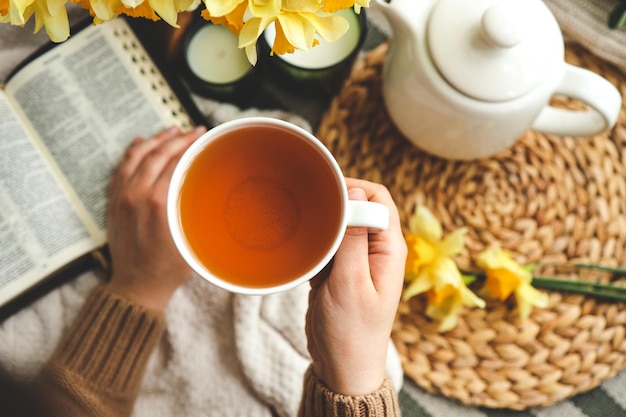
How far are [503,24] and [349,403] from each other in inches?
17.3

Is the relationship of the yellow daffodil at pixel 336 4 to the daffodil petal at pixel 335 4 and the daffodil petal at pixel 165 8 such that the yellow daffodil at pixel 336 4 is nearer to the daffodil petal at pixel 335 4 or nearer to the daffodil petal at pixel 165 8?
the daffodil petal at pixel 335 4

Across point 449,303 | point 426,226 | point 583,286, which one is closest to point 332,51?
point 426,226

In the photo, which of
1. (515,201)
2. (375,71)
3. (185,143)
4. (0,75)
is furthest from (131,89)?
(515,201)

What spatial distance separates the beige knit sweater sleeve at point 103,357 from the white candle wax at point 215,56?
1.22 ft

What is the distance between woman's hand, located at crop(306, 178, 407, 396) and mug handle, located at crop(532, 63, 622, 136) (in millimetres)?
263

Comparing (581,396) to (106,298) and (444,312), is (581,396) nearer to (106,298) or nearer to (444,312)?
(444,312)

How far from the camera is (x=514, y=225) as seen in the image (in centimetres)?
85

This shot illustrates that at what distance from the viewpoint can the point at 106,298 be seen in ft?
2.72

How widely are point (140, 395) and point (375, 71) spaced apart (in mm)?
637

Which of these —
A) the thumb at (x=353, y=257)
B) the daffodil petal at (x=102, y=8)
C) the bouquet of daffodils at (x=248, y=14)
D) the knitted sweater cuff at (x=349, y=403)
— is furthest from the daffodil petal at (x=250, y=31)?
the knitted sweater cuff at (x=349, y=403)

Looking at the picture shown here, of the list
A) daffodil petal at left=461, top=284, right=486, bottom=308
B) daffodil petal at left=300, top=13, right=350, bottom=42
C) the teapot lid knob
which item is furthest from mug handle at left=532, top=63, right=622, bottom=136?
daffodil petal at left=300, top=13, right=350, bottom=42

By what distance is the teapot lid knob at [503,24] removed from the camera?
0.56 meters

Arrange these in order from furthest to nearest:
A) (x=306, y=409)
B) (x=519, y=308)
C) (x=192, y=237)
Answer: (x=519, y=308), (x=306, y=409), (x=192, y=237)

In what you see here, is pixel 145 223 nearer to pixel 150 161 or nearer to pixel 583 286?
pixel 150 161
